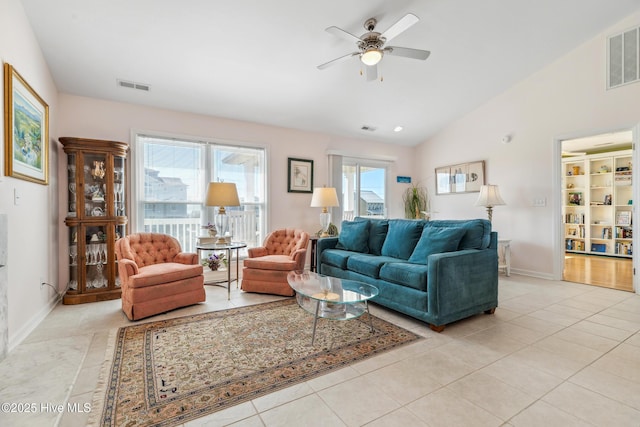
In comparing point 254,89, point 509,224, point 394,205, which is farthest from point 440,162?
point 254,89

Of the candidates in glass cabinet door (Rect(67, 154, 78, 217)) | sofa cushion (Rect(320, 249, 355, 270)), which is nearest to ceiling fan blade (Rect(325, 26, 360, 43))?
sofa cushion (Rect(320, 249, 355, 270))

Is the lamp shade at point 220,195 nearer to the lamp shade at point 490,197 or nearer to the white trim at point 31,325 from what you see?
the white trim at point 31,325

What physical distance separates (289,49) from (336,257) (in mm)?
2452

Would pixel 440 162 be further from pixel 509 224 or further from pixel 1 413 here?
pixel 1 413

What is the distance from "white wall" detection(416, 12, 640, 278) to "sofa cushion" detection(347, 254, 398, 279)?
2.72 metres

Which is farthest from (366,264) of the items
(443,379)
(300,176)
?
(300,176)

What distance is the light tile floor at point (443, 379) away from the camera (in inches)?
61.1

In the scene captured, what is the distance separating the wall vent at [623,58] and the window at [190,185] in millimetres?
4753

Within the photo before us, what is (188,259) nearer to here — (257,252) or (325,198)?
(257,252)

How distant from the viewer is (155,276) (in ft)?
9.63

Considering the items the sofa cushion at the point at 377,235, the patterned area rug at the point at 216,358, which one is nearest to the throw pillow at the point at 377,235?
the sofa cushion at the point at 377,235

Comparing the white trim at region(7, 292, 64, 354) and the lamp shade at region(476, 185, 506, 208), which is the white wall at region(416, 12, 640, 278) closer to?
the lamp shade at region(476, 185, 506, 208)

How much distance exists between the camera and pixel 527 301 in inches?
135

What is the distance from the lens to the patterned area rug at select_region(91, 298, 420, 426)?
65.0 inches
